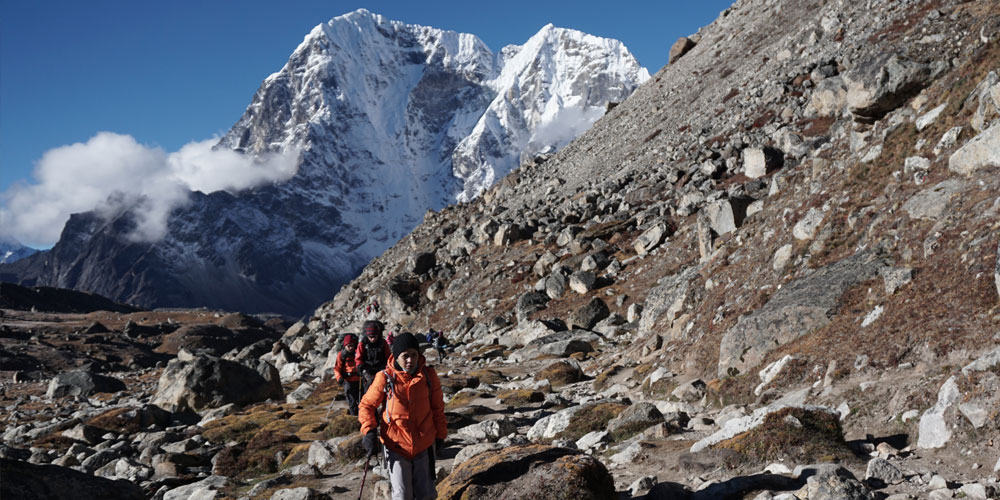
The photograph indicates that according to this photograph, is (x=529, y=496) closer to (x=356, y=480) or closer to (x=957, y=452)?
(x=957, y=452)

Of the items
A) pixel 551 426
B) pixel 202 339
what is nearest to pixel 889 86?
pixel 551 426

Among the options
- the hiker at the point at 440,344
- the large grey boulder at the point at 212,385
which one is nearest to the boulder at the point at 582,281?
the hiker at the point at 440,344

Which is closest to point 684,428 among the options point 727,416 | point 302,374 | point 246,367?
point 727,416

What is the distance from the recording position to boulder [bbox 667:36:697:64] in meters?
86.0

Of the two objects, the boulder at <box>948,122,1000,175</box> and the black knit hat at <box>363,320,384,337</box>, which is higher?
the boulder at <box>948,122,1000,175</box>

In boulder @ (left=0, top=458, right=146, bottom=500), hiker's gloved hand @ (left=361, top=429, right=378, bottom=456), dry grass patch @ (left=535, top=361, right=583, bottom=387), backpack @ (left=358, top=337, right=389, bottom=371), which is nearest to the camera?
hiker's gloved hand @ (left=361, top=429, right=378, bottom=456)

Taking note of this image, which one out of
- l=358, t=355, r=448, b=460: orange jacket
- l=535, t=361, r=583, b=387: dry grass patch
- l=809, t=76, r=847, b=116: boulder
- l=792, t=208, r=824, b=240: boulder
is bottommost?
l=535, t=361, r=583, b=387: dry grass patch

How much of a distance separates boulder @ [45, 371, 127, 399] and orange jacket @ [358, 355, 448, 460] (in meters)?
48.5

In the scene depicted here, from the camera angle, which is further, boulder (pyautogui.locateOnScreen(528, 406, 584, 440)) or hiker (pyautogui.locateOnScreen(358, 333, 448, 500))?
boulder (pyautogui.locateOnScreen(528, 406, 584, 440))

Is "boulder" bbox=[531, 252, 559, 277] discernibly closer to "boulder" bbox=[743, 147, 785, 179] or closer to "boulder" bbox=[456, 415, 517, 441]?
"boulder" bbox=[743, 147, 785, 179]

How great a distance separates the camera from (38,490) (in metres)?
8.46

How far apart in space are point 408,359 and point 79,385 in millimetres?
50029

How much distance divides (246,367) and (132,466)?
15472mm

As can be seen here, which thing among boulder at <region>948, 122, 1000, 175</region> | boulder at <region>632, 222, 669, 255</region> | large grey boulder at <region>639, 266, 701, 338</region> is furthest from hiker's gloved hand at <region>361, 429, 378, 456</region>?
boulder at <region>632, 222, 669, 255</region>
